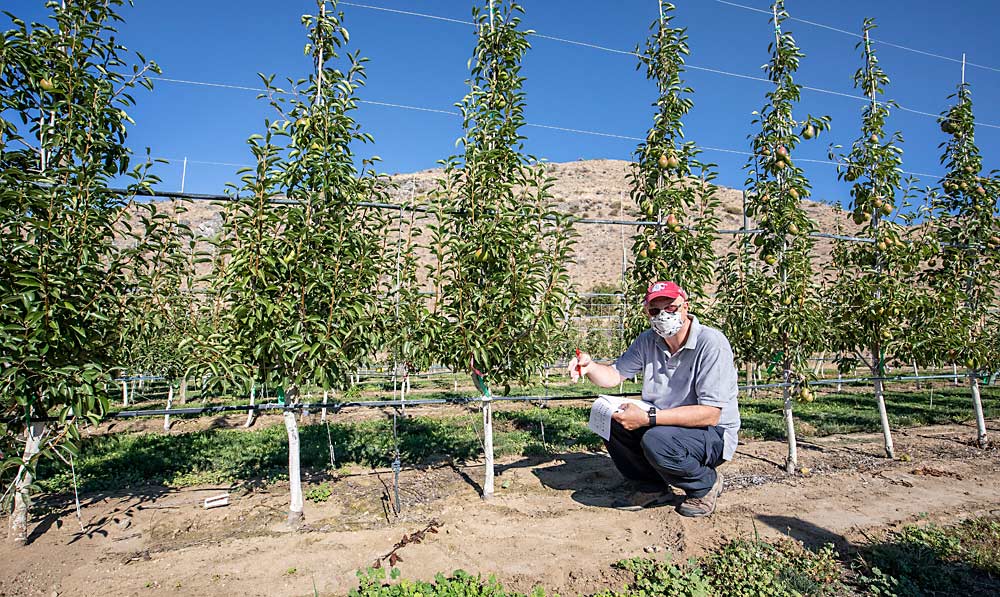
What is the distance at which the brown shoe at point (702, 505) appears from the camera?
13.2 ft

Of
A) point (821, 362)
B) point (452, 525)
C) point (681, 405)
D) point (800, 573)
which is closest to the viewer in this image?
point (800, 573)

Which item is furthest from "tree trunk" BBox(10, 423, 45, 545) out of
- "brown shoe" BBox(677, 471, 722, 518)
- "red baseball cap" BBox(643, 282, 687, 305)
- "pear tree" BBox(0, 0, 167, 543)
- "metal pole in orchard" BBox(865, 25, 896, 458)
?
"metal pole in orchard" BBox(865, 25, 896, 458)

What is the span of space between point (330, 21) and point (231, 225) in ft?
6.01

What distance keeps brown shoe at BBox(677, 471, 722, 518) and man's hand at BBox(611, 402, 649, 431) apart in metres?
0.75

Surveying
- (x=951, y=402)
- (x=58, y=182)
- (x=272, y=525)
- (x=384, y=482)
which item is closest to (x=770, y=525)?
(x=384, y=482)

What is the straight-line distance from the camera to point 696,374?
402 cm

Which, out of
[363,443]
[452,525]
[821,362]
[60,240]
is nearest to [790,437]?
[452,525]

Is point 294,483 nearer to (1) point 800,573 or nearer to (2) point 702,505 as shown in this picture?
(2) point 702,505

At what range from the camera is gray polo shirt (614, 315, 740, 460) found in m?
3.92

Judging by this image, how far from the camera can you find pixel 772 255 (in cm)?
561

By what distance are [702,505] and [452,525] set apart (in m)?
1.96

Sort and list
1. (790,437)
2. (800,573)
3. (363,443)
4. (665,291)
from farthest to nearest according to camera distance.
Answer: (363,443)
(790,437)
(665,291)
(800,573)

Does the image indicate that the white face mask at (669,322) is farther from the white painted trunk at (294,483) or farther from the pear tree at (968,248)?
the pear tree at (968,248)

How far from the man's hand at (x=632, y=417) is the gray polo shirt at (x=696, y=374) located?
13.6 inches
